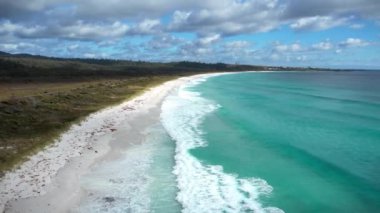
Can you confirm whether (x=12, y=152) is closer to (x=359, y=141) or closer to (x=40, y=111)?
(x=40, y=111)

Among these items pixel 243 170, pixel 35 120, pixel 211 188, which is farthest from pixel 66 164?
pixel 35 120

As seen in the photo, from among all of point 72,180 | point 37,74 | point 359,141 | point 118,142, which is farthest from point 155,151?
point 37,74

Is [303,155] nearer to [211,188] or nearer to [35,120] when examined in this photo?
[211,188]

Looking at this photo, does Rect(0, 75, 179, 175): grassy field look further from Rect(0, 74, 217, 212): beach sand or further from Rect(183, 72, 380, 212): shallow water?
Rect(183, 72, 380, 212): shallow water

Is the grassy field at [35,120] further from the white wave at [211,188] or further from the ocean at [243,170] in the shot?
the white wave at [211,188]

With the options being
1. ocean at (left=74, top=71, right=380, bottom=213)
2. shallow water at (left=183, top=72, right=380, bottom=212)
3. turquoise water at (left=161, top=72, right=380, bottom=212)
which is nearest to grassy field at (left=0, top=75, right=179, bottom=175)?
ocean at (left=74, top=71, right=380, bottom=213)

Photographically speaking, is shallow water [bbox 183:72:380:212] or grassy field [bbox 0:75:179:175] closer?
shallow water [bbox 183:72:380:212]

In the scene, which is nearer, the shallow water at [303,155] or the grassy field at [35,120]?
the shallow water at [303,155]

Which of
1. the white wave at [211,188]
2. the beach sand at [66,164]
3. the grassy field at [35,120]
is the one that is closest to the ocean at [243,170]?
the white wave at [211,188]
